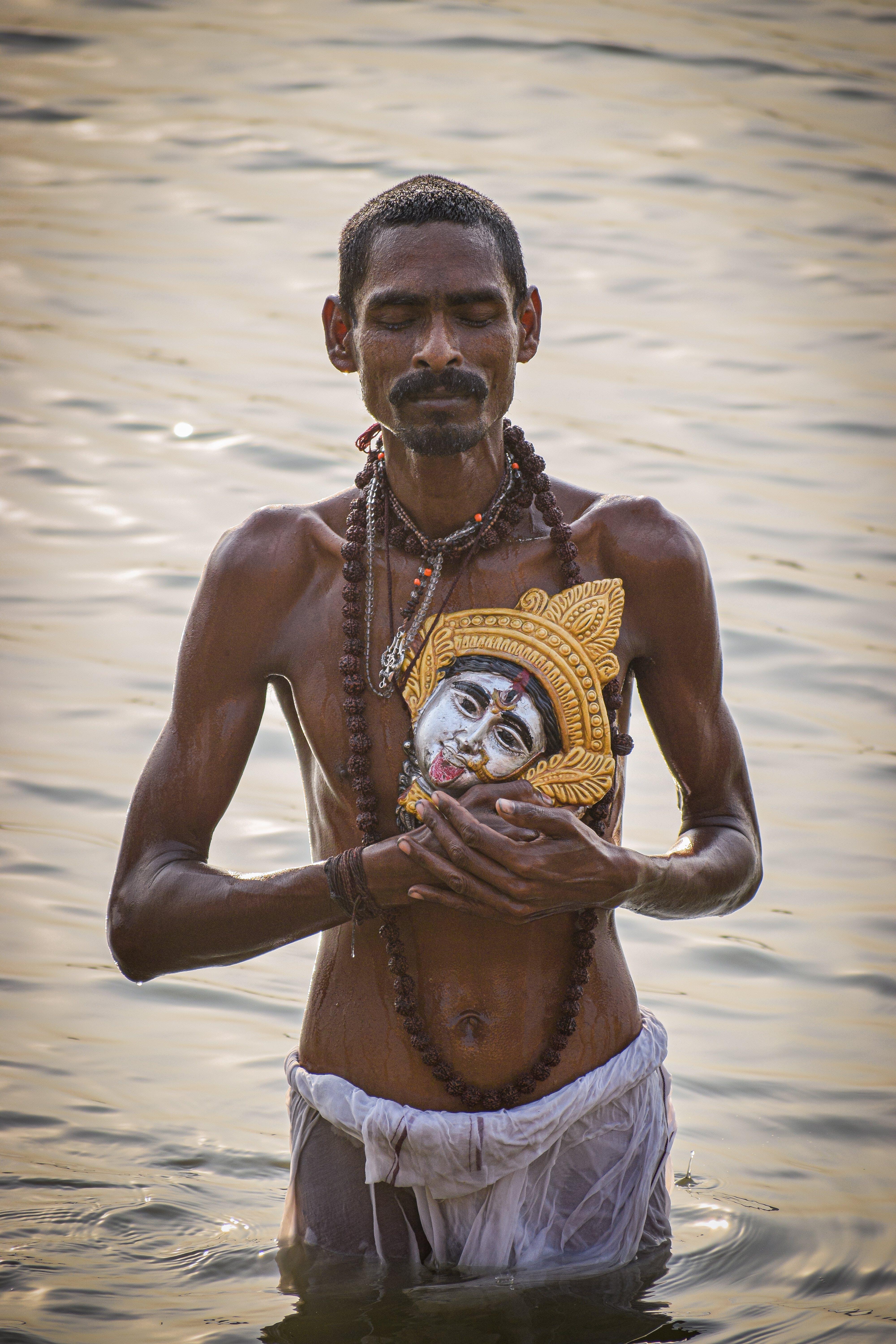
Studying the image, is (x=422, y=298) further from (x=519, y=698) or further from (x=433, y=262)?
(x=519, y=698)

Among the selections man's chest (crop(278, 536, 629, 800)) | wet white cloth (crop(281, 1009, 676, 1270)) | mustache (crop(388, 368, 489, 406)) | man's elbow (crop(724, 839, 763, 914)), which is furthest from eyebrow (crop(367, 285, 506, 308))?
wet white cloth (crop(281, 1009, 676, 1270))

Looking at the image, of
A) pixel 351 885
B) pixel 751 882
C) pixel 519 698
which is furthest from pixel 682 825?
pixel 351 885

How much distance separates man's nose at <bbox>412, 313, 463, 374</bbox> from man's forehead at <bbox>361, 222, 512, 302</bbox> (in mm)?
53

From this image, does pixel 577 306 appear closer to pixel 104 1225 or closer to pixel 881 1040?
pixel 881 1040

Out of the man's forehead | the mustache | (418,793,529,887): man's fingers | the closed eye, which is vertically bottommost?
(418,793,529,887): man's fingers

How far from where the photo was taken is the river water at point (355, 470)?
3945mm

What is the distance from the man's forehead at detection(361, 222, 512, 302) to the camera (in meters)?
2.96

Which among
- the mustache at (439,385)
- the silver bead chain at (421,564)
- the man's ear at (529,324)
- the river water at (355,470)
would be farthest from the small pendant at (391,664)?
the river water at (355,470)

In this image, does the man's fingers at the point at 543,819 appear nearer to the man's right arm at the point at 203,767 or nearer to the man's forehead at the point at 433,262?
the man's right arm at the point at 203,767

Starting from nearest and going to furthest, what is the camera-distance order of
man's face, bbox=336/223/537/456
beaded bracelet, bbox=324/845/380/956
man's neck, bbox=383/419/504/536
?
1. beaded bracelet, bbox=324/845/380/956
2. man's face, bbox=336/223/537/456
3. man's neck, bbox=383/419/504/536

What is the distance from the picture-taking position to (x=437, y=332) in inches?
116

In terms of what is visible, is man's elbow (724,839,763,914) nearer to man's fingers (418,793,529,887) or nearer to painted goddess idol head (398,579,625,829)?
painted goddess idol head (398,579,625,829)

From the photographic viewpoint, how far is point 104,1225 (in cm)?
396

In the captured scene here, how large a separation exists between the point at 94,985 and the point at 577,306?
6191mm
